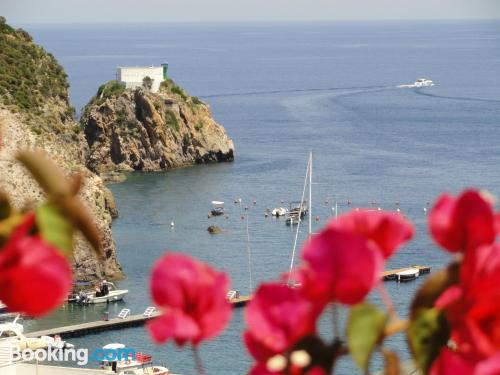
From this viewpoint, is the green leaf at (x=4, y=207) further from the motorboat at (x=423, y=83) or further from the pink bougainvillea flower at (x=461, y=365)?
the motorboat at (x=423, y=83)

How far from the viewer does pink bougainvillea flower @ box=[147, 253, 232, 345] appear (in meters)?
1.07

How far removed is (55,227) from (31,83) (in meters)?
52.9

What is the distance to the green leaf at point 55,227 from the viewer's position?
109 cm

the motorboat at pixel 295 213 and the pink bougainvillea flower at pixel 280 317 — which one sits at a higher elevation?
the pink bougainvillea flower at pixel 280 317

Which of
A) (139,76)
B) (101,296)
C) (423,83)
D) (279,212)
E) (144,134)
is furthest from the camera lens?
(423,83)

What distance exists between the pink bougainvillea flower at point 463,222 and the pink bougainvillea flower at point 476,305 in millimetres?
28

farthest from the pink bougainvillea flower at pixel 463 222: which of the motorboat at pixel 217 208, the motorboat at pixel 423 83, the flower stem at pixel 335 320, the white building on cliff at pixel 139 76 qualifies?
the motorboat at pixel 423 83

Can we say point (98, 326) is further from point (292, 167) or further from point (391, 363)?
point (391, 363)

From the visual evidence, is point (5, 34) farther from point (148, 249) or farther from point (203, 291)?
point (203, 291)

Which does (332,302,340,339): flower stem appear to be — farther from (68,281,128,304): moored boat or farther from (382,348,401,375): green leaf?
(68,281,128,304): moored boat

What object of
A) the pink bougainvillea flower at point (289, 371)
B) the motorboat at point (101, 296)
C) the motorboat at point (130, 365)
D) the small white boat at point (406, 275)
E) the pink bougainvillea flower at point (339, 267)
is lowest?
the motorboat at point (101, 296)

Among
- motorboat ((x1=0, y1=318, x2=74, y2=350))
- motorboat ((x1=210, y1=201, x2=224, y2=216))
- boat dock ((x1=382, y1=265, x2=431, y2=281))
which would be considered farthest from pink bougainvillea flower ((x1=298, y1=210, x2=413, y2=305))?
motorboat ((x1=210, y1=201, x2=224, y2=216))

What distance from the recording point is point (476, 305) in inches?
41.8

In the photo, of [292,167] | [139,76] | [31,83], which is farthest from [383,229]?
[139,76]
